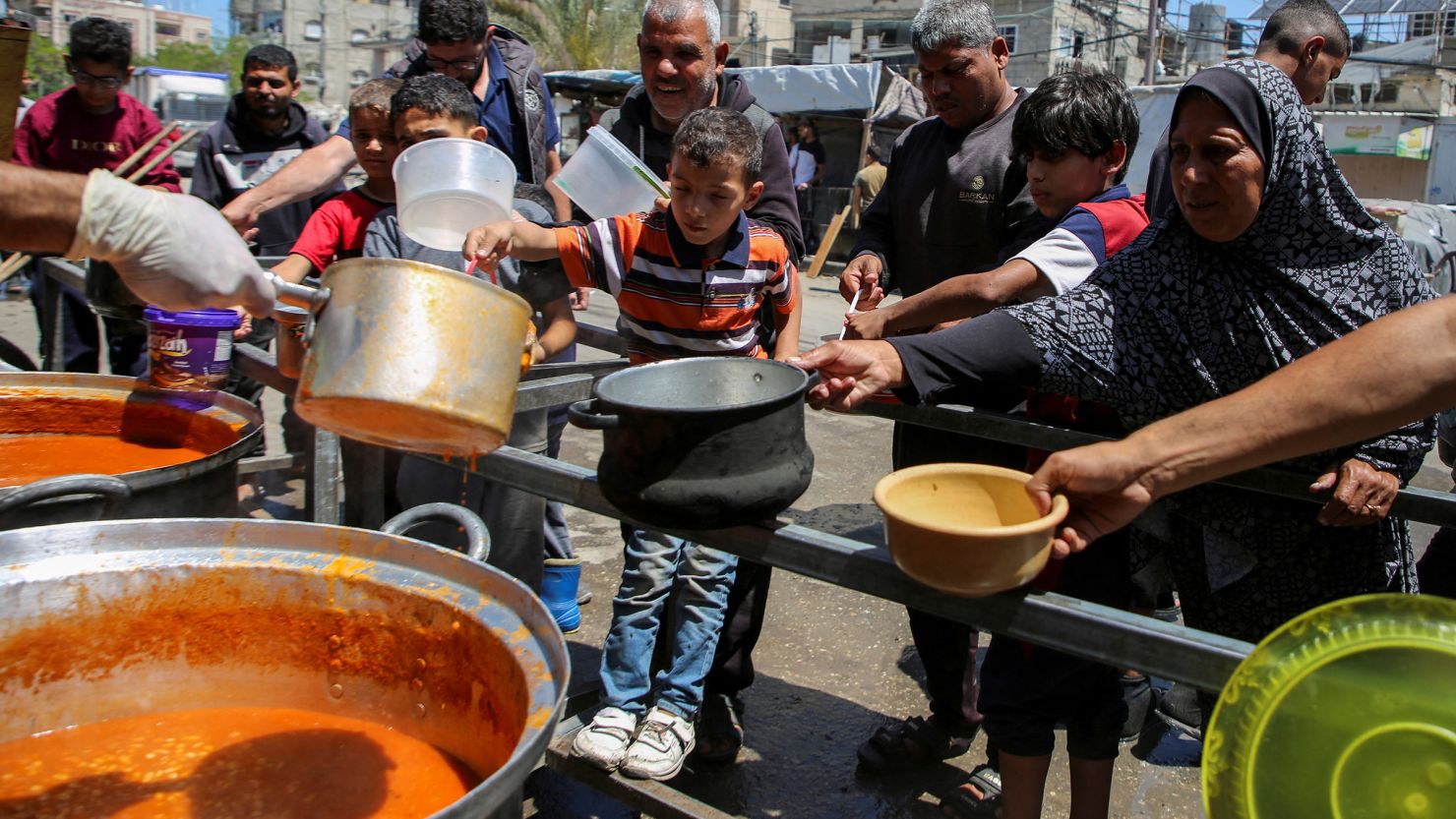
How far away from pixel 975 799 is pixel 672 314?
146cm

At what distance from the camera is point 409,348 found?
1484 millimetres

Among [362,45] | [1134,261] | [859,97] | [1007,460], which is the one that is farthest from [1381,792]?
[362,45]

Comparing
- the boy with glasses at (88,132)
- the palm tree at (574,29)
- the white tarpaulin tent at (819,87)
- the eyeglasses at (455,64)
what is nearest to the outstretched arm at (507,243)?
the eyeglasses at (455,64)

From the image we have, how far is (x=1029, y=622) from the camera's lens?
4.76ft

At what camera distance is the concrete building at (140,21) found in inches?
2144

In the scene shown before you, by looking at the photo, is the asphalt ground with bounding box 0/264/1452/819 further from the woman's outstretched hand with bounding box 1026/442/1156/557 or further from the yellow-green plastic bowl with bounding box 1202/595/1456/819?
the yellow-green plastic bowl with bounding box 1202/595/1456/819

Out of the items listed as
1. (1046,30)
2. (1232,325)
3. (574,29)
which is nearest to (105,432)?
(1232,325)

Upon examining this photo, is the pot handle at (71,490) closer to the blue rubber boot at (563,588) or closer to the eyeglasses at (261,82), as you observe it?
the blue rubber boot at (563,588)

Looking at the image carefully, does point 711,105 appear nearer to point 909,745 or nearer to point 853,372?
point 853,372

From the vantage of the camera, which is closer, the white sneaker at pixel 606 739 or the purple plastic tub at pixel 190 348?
the white sneaker at pixel 606 739

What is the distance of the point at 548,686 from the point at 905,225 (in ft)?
7.24

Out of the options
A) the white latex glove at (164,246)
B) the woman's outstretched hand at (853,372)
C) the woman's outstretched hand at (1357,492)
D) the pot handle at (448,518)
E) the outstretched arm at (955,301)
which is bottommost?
the pot handle at (448,518)

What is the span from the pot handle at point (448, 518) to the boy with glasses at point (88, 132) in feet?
11.4

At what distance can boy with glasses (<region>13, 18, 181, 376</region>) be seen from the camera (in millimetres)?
4730
